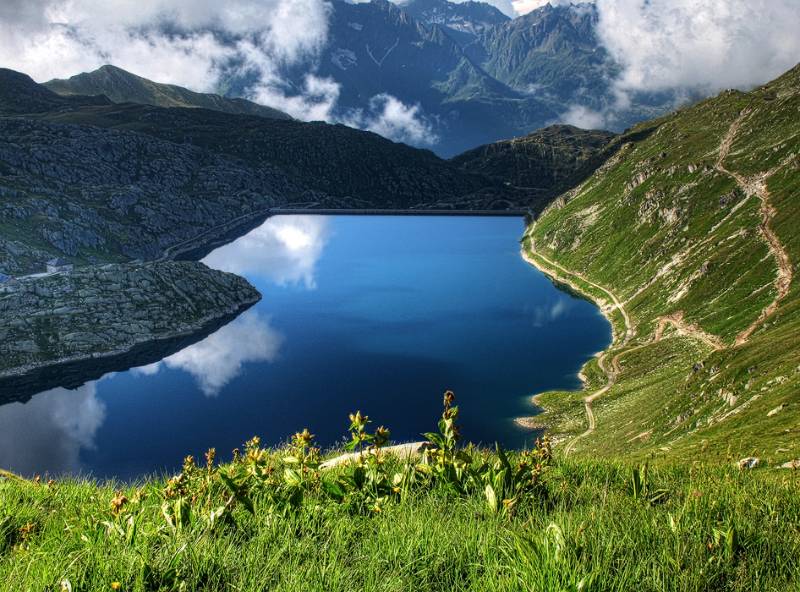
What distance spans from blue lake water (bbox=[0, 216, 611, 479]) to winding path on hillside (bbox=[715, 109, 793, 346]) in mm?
31867

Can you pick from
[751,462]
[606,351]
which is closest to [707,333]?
[606,351]


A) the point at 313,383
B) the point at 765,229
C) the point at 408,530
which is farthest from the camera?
the point at 765,229

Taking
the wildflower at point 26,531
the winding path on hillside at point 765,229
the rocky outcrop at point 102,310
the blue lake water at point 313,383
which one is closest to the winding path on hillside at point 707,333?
the winding path on hillside at point 765,229

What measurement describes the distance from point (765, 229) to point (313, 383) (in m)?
98.4

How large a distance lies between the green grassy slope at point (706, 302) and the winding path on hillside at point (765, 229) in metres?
0.34

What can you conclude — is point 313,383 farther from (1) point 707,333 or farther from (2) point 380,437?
(2) point 380,437

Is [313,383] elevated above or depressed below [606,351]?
below

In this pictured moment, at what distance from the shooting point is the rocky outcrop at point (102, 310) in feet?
406

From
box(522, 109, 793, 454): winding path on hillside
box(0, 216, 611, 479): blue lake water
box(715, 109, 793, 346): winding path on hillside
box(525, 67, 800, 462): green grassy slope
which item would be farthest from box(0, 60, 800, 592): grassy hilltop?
box(715, 109, 793, 346): winding path on hillside

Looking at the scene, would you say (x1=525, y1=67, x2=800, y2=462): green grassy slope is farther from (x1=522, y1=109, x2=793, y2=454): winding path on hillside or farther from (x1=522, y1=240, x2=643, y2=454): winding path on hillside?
(x1=522, y1=240, x2=643, y2=454): winding path on hillside

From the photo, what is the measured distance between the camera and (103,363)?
413ft

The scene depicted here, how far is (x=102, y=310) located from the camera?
138m

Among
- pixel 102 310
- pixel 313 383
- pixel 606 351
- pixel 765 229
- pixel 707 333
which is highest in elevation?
pixel 765 229

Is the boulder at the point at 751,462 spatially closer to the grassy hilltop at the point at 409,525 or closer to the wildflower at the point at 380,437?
the grassy hilltop at the point at 409,525
